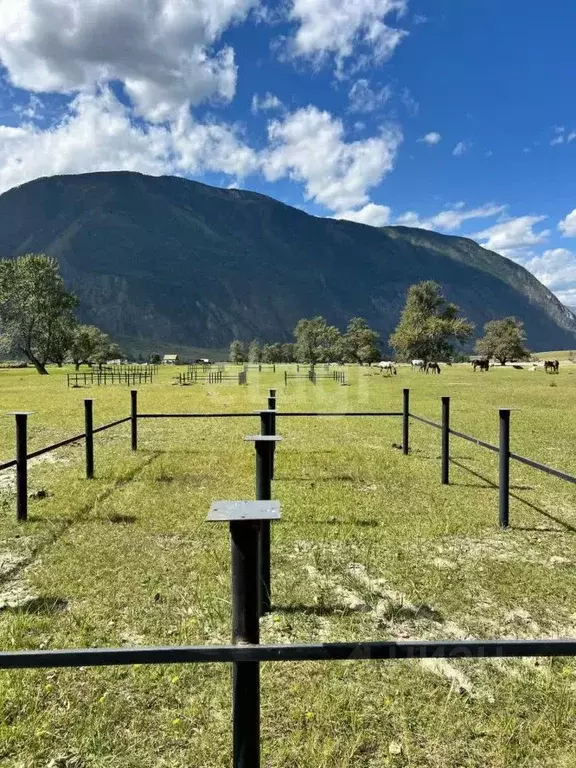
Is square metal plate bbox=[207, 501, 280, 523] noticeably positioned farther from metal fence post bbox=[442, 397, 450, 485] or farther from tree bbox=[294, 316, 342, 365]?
tree bbox=[294, 316, 342, 365]

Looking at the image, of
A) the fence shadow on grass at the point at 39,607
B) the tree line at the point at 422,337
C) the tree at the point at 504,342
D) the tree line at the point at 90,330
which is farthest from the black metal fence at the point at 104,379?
the tree at the point at 504,342

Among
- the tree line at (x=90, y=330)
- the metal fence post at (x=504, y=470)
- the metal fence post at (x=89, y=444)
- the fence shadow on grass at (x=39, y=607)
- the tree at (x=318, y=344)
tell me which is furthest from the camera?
the tree at (x=318, y=344)

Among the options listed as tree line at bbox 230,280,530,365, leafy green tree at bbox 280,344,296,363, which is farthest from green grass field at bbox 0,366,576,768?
leafy green tree at bbox 280,344,296,363

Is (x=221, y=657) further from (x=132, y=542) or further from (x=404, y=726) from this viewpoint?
(x=132, y=542)

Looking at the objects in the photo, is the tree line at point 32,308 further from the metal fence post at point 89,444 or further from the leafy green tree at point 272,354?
the leafy green tree at point 272,354

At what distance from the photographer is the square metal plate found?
186 cm

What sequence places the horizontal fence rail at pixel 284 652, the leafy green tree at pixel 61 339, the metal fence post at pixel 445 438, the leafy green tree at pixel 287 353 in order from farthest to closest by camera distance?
the leafy green tree at pixel 287 353 < the leafy green tree at pixel 61 339 < the metal fence post at pixel 445 438 < the horizontal fence rail at pixel 284 652

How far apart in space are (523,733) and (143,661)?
2147 mm

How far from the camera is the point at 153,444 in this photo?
11.4 m

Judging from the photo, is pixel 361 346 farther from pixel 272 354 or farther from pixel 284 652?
pixel 284 652

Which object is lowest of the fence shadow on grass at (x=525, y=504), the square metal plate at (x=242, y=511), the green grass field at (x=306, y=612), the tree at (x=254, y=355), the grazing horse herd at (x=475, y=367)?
the fence shadow on grass at (x=525, y=504)

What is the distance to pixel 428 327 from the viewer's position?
74938 mm

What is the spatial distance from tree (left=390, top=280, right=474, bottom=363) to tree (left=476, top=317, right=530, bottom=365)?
17.7 meters

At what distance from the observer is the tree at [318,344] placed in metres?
122
